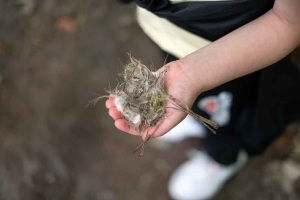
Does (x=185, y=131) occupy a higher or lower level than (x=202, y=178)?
higher

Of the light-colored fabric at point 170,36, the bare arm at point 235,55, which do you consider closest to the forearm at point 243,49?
the bare arm at point 235,55

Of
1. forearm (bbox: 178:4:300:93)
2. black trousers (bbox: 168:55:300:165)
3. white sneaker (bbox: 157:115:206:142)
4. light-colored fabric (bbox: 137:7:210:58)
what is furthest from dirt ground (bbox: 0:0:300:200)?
forearm (bbox: 178:4:300:93)

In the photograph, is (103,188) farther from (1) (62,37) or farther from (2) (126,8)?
(2) (126,8)

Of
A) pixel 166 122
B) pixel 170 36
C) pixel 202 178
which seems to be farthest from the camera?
pixel 202 178

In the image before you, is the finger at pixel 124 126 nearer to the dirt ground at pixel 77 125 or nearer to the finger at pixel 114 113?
the finger at pixel 114 113

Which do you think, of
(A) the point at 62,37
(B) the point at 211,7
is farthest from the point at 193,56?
(A) the point at 62,37

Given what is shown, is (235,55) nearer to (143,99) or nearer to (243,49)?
(243,49)

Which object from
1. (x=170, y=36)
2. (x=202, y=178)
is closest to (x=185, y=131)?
(x=202, y=178)
